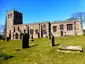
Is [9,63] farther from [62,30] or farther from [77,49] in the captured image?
[62,30]

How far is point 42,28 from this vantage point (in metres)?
63.1

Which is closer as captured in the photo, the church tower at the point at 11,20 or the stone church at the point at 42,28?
the stone church at the point at 42,28

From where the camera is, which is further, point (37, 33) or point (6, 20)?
point (6, 20)

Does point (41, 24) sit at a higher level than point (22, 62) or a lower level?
higher

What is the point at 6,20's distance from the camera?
76.6 meters

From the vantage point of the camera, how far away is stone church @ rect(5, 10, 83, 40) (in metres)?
56.7

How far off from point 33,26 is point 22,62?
48.1 meters

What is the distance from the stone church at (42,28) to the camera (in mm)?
56688

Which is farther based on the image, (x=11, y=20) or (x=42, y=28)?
(x=11, y=20)

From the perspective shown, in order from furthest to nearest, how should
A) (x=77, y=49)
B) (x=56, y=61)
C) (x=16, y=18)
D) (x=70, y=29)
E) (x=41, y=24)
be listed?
(x=16, y=18)
(x=41, y=24)
(x=70, y=29)
(x=77, y=49)
(x=56, y=61)

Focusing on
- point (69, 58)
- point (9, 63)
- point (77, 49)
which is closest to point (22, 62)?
point (9, 63)

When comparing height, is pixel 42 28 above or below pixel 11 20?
below

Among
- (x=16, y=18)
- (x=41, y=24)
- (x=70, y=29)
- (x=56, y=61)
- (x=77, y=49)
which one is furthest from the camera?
(x=16, y=18)

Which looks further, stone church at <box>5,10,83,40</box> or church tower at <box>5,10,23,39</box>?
church tower at <box>5,10,23,39</box>
